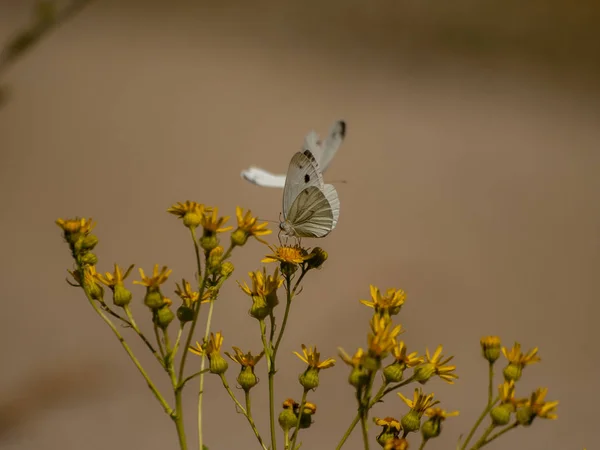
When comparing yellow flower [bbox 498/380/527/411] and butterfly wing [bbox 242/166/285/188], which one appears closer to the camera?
yellow flower [bbox 498/380/527/411]

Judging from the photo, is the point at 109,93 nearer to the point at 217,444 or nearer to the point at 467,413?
the point at 217,444

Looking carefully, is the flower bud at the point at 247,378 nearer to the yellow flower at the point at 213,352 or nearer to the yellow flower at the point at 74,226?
the yellow flower at the point at 213,352

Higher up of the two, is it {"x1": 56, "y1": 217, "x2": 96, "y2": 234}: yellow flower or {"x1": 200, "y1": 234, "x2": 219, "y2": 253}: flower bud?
{"x1": 200, "y1": 234, "x2": 219, "y2": 253}: flower bud

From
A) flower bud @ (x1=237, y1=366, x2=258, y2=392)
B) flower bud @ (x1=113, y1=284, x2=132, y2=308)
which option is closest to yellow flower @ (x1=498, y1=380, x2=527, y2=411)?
flower bud @ (x1=237, y1=366, x2=258, y2=392)

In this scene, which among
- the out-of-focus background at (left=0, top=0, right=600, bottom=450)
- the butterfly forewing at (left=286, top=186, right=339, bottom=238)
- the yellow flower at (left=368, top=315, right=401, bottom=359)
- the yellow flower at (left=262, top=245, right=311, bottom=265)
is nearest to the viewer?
the yellow flower at (left=368, top=315, right=401, bottom=359)

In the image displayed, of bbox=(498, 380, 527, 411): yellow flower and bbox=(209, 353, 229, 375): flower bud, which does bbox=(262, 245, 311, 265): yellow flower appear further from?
bbox=(498, 380, 527, 411): yellow flower

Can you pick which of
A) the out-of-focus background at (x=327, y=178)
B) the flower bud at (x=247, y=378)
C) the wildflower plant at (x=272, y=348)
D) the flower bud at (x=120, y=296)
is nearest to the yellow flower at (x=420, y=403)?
the wildflower plant at (x=272, y=348)

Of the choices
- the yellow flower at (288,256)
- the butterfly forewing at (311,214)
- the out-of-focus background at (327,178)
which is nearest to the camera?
→ the yellow flower at (288,256)

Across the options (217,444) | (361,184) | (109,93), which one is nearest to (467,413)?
(217,444)
